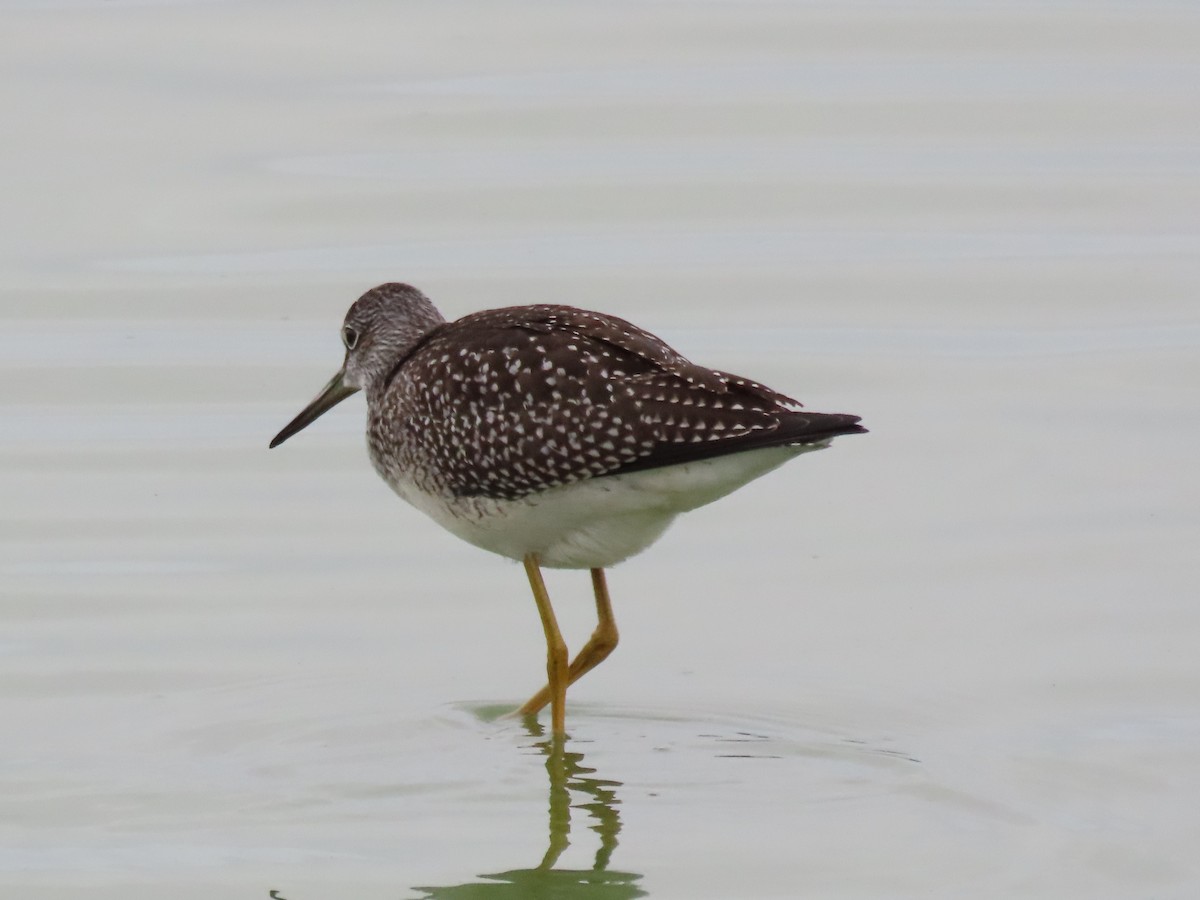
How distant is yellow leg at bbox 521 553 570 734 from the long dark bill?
1.78 m

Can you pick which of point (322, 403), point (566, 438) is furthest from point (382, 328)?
point (566, 438)

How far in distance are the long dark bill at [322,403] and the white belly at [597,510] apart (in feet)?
4.57

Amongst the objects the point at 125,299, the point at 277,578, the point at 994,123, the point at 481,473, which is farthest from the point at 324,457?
the point at 994,123

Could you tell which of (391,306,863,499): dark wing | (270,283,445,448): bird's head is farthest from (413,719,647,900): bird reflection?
(270,283,445,448): bird's head

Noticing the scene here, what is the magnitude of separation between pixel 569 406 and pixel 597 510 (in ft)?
1.43

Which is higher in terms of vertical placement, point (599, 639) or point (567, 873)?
point (599, 639)

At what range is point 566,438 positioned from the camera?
938cm

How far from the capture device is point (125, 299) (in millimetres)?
15836

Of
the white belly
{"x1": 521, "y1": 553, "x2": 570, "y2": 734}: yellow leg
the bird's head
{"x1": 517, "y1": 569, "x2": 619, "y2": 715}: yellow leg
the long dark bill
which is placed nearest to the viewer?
the white belly

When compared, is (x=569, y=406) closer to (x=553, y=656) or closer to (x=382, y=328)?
(x=553, y=656)

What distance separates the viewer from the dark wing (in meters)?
9.10

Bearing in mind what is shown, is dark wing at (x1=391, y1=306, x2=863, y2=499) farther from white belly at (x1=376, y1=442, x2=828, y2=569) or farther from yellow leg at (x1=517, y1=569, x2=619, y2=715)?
yellow leg at (x1=517, y1=569, x2=619, y2=715)

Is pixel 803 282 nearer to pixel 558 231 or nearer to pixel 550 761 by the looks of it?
pixel 558 231

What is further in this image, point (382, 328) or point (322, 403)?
point (322, 403)
